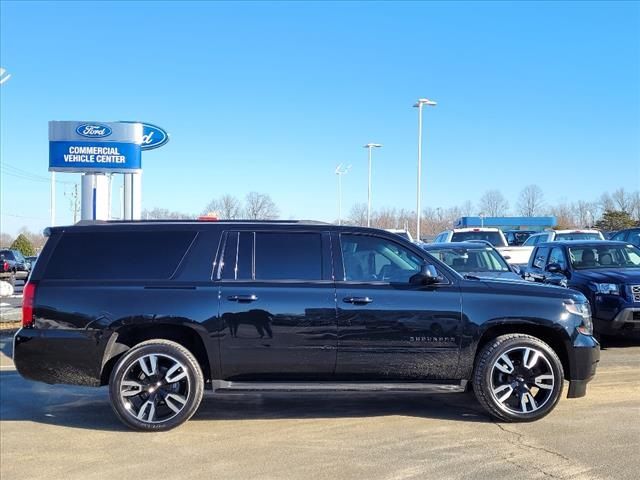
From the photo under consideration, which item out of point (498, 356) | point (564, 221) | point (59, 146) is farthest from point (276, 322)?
point (564, 221)

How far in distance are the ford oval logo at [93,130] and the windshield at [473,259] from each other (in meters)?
10.4

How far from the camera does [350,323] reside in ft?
18.0

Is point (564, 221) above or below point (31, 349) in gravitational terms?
above

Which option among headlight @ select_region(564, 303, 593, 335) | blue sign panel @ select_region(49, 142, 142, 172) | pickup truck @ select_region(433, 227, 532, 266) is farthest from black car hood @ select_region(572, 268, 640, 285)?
blue sign panel @ select_region(49, 142, 142, 172)

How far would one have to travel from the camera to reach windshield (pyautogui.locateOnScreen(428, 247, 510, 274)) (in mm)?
10609

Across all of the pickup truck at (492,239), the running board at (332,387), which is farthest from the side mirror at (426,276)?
the pickup truck at (492,239)

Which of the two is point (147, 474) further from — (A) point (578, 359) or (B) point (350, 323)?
(A) point (578, 359)

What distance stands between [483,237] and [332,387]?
13600mm

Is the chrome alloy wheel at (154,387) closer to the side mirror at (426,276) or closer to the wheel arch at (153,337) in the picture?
the wheel arch at (153,337)

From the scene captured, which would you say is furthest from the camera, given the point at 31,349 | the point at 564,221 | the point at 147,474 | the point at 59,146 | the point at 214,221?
the point at 564,221

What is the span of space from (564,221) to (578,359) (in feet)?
247

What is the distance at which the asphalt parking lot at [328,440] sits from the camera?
4.52m

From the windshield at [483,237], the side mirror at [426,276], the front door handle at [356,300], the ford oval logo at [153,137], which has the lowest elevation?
the front door handle at [356,300]

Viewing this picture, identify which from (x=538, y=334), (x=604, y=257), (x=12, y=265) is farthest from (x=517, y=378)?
(x=12, y=265)
